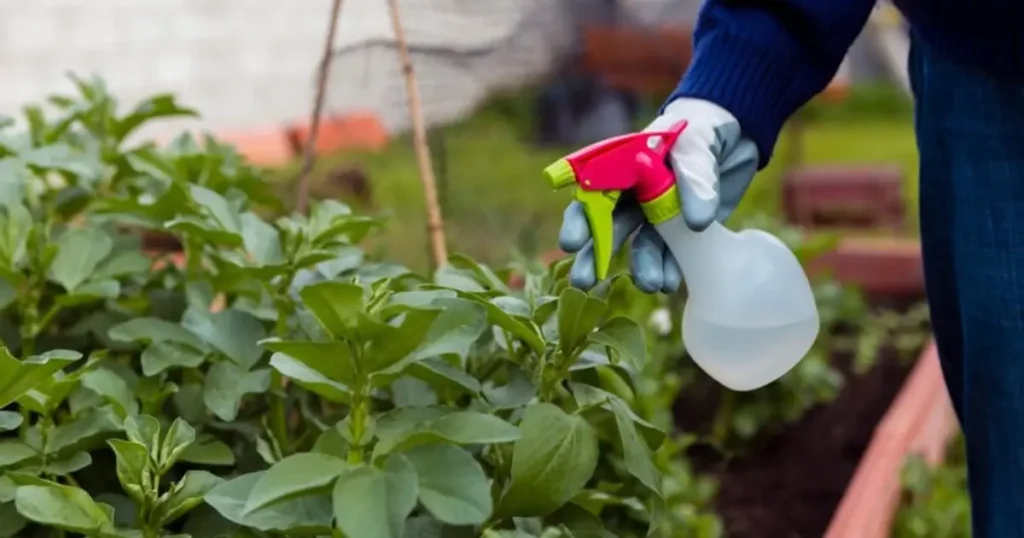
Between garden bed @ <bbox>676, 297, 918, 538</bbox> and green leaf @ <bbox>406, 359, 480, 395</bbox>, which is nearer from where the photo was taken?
green leaf @ <bbox>406, 359, 480, 395</bbox>

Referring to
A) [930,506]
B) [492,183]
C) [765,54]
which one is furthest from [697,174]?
[492,183]

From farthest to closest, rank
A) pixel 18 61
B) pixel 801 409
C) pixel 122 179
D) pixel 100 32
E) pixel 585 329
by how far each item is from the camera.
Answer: pixel 100 32, pixel 18 61, pixel 801 409, pixel 122 179, pixel 585 329

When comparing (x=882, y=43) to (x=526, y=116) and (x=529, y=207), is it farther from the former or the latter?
(x=529, y=207)

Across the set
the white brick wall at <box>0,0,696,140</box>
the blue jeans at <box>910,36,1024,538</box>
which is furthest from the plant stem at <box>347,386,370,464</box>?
the white brick wall at <box>0,0,696,140</box>

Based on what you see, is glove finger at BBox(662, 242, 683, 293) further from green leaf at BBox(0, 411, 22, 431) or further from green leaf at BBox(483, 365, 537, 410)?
green leaf at BBox(0, 411, 22, 431)

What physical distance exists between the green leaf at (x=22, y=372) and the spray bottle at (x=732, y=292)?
33 centimetres

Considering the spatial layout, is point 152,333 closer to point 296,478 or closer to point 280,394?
point 280,394

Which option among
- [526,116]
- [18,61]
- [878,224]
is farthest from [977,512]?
[526,116]

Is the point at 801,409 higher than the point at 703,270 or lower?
lower

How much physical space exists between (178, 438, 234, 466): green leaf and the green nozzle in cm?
25

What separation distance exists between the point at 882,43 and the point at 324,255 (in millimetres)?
4360

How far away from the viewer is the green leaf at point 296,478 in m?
0.47

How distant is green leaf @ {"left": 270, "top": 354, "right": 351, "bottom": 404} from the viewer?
1.66ft

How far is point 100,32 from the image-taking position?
272 cm
